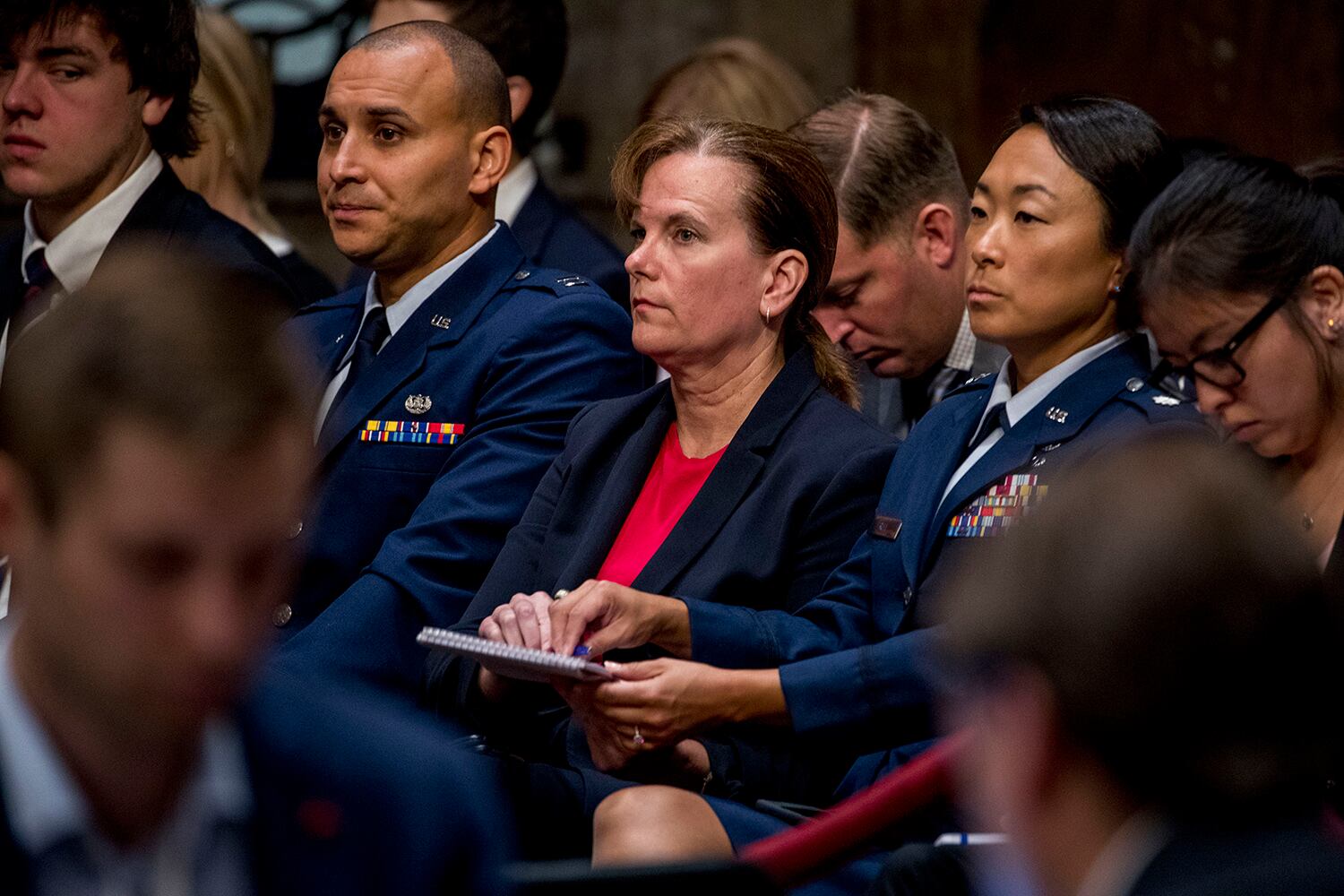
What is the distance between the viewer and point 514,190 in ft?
12.9

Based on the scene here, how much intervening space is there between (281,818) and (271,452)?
237 mm

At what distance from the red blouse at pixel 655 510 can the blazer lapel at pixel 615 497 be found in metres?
0.01

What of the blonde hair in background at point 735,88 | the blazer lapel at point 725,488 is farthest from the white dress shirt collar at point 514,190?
the blazer lapel at point 725,488

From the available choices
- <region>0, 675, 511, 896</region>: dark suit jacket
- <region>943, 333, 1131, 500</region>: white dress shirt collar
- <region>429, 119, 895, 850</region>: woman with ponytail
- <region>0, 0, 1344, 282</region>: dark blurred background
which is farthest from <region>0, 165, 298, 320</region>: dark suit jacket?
<region>0, 675, 511, 896</region>: dark suit jacket

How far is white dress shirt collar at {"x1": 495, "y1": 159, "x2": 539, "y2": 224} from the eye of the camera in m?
3.90

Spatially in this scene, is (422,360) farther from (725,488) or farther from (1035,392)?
(1035,392)

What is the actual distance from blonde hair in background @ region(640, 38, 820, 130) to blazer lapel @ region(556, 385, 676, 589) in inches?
48.5

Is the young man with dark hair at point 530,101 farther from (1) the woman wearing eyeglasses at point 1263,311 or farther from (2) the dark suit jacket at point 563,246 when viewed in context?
(1) the woman wearing eyeglasses at point 1263,311

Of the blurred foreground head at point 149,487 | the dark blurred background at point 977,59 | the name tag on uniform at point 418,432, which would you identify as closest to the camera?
the blurred foreground head at point 149,487

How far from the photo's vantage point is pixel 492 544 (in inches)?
114

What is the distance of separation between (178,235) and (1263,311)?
197 cm

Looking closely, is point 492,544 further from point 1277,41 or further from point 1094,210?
point 1277,41

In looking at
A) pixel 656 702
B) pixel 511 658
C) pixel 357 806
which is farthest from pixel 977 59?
pixel 357 806

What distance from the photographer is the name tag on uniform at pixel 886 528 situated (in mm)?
2512
